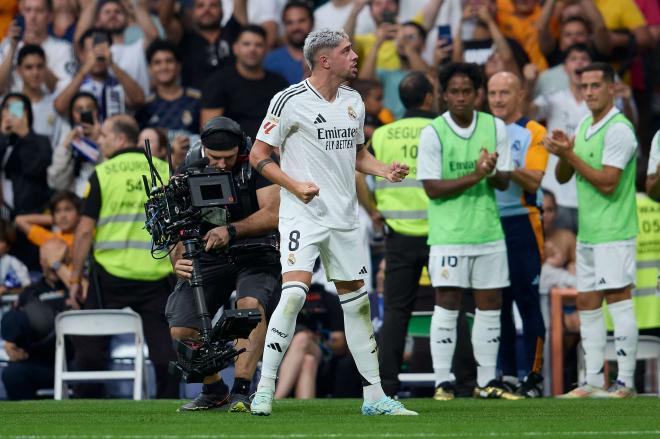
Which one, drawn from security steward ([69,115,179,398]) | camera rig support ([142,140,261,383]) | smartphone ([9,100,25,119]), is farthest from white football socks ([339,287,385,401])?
smartphone ([9,100,25,119])

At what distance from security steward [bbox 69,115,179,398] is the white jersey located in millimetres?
3713

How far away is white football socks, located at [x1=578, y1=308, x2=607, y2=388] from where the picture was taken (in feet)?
40.4

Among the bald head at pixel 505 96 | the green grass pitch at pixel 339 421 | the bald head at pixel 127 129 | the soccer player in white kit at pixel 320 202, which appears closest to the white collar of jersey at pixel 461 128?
the bald head at pixel 505 96

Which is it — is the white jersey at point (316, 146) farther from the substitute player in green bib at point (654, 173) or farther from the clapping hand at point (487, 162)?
the substitute player in green bib at point (654, 173)

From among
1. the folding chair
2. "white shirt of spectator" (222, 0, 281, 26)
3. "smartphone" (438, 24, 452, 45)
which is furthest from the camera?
"white shirt of spectator" (222, 0, 281, 26)

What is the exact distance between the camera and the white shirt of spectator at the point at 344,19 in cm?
1720

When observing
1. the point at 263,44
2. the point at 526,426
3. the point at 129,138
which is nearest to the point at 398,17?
the point at 263,44

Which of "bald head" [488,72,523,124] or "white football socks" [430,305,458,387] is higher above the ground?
"bald head" [488,72,523,124]

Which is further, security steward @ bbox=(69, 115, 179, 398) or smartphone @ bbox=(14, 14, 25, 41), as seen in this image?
smartphone @ bbox=(14, 14, 25, 41)

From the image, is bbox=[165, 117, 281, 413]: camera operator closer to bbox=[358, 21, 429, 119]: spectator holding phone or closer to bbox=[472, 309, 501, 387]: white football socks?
bbox=[472, 309, 501, 387]: white football socks

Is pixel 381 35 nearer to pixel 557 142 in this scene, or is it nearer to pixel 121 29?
pixel 121 29

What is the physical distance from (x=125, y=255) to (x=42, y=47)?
4788 millimetres

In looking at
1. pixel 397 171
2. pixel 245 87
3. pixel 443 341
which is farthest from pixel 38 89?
pixel 397 171

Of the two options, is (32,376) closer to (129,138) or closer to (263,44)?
(129,138)
